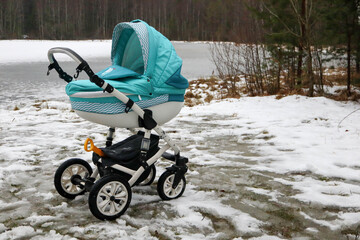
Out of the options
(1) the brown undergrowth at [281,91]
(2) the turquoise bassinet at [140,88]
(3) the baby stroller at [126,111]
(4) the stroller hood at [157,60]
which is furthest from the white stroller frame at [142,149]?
(1) the brown undergrowth at [281,91]

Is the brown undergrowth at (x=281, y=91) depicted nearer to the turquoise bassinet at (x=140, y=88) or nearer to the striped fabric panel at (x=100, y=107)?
the turquoise bassinet at (x=140, y=88)

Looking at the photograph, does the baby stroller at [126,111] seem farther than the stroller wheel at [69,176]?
No

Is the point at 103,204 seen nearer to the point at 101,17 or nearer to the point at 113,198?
the point at 113,198

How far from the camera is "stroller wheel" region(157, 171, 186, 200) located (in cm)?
303

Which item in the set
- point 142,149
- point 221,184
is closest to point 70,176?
point 142,149

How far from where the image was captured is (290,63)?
32.1 ft

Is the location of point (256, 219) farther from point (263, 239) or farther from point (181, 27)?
point (181, 27)

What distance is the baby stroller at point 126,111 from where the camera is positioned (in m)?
2.64

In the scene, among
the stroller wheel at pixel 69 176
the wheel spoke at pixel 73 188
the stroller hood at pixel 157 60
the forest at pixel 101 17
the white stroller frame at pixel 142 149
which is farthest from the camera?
the forest at pixel 101 17

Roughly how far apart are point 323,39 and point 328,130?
12.7 feet

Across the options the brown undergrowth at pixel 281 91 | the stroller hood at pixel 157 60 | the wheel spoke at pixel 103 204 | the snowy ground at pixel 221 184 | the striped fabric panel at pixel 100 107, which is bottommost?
the snowy ground at pixel 221 184

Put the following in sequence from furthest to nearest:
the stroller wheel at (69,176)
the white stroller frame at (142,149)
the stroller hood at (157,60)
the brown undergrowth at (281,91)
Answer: the brown undergrowth at (281,91) < the stroller wheel at (69,176) < the stroller hood at (157,60) < the white stroller frame at (142,149)

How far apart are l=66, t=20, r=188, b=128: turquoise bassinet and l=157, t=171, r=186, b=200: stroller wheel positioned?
0.49 meters

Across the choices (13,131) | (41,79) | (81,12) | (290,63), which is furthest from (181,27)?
(13,131)
